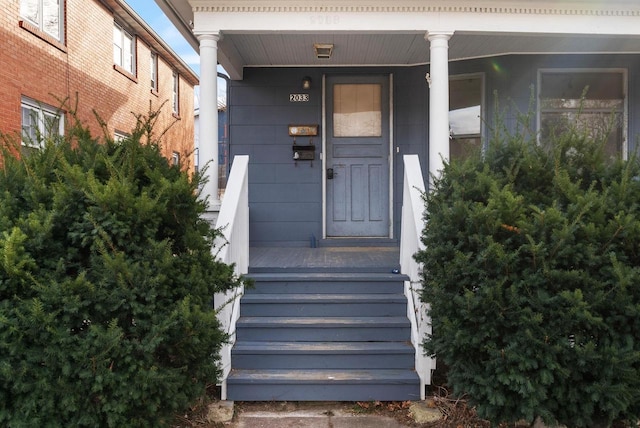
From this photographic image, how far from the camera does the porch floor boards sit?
14.7ft

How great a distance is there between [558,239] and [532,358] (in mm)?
609

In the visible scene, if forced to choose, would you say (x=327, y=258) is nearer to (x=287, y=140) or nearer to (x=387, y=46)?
(x=287, y=140)

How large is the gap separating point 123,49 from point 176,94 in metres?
3.96

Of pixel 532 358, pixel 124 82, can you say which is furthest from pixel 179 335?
pixel 124 82

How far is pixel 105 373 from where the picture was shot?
2.14 m

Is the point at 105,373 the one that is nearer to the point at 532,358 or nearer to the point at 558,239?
the point at 532,358

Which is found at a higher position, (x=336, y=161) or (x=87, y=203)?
(x=336, y=161)

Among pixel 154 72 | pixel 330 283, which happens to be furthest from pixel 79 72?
pixel 330 283

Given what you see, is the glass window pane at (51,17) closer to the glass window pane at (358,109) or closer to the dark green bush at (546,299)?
the glass window pane at (358,109)

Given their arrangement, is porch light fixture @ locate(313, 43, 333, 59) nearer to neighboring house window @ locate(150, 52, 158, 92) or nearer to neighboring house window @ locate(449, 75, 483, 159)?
neighboring house window @ locate(449, 75, 483, 159)

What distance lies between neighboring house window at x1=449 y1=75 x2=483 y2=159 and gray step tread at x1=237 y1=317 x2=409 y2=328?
3007 millimetres

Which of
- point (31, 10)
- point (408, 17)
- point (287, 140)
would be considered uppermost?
point (31, 10)

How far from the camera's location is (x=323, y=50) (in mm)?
5719

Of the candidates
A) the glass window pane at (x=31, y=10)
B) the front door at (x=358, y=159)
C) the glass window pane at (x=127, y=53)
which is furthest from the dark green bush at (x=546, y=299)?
the glass window pane at (x=127, y=53)
